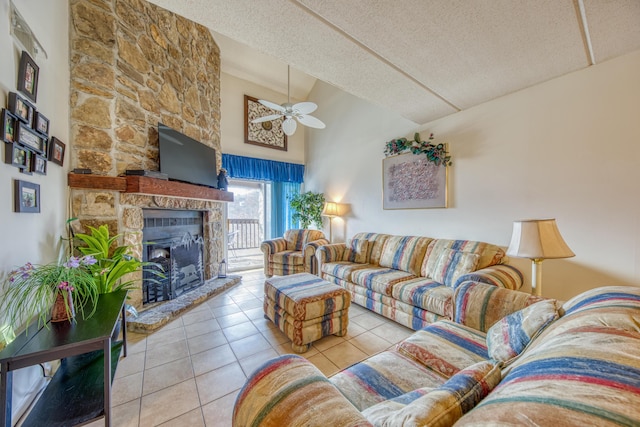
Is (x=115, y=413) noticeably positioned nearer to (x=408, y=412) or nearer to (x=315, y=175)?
(x=408, y=412)

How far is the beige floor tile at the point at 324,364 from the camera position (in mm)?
1676

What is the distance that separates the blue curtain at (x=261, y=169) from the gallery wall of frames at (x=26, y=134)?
2743 millimetres

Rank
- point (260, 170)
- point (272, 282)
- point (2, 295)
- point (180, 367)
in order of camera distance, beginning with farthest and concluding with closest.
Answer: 1. point (260, 170)
2. point (272, 282)
3. point (180, 367)
4. point (2, 295)

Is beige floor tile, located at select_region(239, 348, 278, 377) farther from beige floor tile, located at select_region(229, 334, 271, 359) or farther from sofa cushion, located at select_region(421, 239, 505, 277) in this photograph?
sofa cushion, located at select_region(421, 239, 505, 277)

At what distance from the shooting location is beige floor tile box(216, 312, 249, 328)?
237cm

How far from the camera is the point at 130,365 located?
174 centimetres

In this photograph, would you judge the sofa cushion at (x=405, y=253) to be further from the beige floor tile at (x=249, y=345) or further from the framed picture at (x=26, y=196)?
the framed picture at (x=26, y=196)

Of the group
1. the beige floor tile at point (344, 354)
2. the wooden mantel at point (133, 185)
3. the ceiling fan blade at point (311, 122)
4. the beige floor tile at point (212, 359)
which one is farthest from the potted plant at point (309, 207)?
the beige floor tile at point (212, 359)

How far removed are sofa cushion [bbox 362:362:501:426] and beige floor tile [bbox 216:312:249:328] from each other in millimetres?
2004

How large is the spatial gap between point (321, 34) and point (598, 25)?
1771mm

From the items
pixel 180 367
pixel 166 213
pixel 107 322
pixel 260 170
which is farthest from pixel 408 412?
pixel 260 170

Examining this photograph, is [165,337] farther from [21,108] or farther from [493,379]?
[493,379]

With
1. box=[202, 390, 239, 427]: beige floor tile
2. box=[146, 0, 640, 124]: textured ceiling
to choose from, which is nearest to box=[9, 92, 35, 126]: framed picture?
box=[146, 0, 640, 124]: textured ceiling

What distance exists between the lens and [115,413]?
1.32 m
